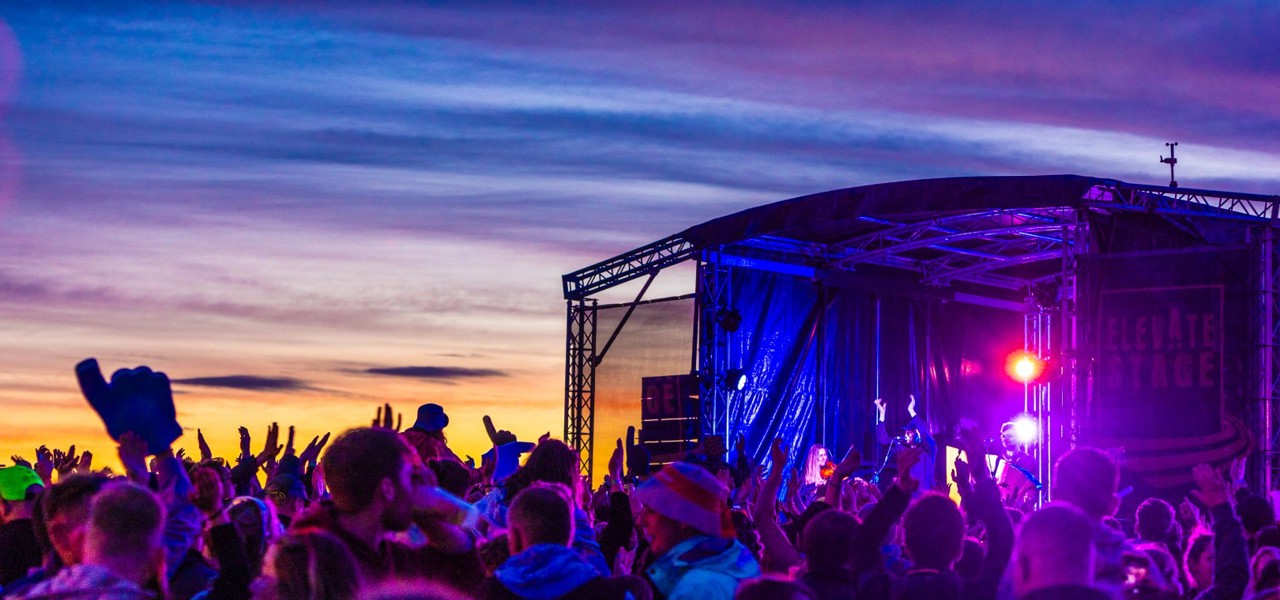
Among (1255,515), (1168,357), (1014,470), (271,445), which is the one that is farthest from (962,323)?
(271,445)

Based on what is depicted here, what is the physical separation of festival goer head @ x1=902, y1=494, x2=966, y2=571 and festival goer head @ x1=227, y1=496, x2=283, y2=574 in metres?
2.13

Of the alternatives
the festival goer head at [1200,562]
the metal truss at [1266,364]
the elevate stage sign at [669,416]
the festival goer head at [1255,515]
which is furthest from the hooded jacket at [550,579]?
the elevate stage sign at [669,416]

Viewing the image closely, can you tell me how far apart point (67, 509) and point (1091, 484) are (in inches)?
126

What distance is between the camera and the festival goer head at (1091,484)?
16.4 feet

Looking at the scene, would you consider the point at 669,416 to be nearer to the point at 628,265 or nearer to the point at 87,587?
the point at 628,265

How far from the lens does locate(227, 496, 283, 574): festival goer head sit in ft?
16.9

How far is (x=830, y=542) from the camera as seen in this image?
4.79 meters

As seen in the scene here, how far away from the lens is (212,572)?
203 inches

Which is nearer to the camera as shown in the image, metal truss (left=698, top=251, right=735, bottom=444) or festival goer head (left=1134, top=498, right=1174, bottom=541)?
festival goer head (left=1134, top=498, right=1174, bottom=541)

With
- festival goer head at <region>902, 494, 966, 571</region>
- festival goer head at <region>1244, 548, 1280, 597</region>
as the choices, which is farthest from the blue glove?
festival goer head at <region>1244, 548, 1280, 597</region>

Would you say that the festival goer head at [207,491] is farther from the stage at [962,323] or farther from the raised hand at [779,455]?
the stage at [962,323]

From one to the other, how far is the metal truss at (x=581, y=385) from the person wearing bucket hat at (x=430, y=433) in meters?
15.0

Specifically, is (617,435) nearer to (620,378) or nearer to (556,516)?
(620,378)

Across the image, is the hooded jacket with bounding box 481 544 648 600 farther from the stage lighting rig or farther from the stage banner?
the stage lighting rig
